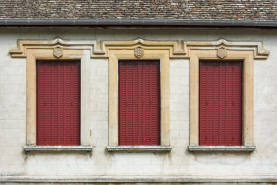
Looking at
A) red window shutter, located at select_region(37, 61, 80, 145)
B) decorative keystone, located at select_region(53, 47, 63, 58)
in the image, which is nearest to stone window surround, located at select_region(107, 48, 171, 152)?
red window shutter, located at select_region(37, 61, 80, 145)

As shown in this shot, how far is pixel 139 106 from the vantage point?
10.5 meters

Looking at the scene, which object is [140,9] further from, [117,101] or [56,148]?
[56,148]

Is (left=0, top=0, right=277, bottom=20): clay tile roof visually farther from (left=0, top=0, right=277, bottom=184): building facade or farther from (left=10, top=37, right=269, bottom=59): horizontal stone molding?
(left=10, top=37, right=269, bottom=59): horizontal stone molding

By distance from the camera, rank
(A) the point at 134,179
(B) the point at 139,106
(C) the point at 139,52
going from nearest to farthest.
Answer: (A) the point at 134,179 → (C) the point at 139,52 → (B) the point at 139,106

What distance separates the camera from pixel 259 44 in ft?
34.0

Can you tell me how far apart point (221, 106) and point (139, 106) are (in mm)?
2437

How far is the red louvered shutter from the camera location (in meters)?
10.5

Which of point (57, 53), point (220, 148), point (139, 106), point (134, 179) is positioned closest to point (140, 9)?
point (57, 53)

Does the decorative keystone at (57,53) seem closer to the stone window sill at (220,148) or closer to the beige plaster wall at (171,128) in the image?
the beige plaster wall at (171,128)

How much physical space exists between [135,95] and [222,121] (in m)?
2.70

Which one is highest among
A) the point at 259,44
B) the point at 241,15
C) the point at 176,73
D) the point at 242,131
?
the point at 241,15

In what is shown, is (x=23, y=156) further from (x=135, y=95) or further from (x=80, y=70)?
(x=135, y=95)

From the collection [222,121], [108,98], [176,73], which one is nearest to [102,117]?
[108,98]

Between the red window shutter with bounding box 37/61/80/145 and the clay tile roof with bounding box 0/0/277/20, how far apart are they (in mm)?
1519
